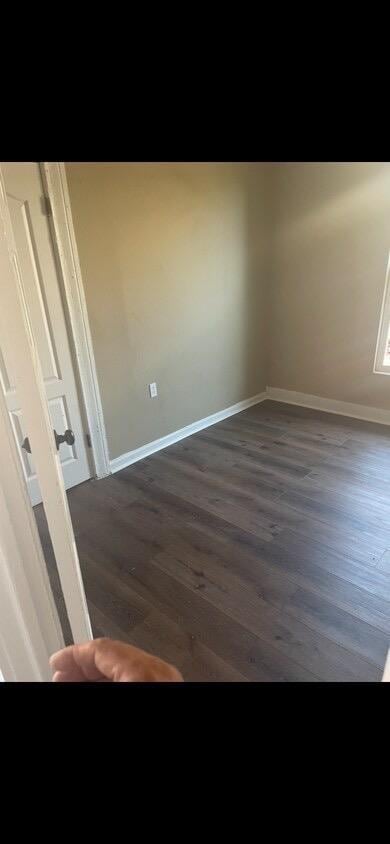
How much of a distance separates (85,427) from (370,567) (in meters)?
1.79

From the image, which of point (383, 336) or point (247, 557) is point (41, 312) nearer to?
point (247, 557)

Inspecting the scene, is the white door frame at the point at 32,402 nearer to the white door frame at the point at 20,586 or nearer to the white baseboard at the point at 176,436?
the white door frame at the point at 20,586

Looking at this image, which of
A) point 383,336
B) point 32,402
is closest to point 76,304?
point 32,402

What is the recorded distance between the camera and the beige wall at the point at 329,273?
3031mm

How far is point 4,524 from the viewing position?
68 centimetres

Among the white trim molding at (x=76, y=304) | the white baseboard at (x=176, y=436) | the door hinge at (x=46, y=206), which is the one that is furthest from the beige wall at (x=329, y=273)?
the door hinge at (x=46, y=206)

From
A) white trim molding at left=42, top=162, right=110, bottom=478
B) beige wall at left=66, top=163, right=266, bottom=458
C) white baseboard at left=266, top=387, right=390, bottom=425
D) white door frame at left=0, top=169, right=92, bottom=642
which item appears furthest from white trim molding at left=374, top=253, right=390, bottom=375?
white door frame at left=0, top=169, right=92, bottom=642

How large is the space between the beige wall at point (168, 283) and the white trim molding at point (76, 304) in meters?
0.07

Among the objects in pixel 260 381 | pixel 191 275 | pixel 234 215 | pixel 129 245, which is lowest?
pixel 260 381

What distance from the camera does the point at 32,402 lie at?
0.61 meters

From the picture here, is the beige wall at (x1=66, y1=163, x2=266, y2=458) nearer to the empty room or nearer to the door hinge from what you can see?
the empty room
